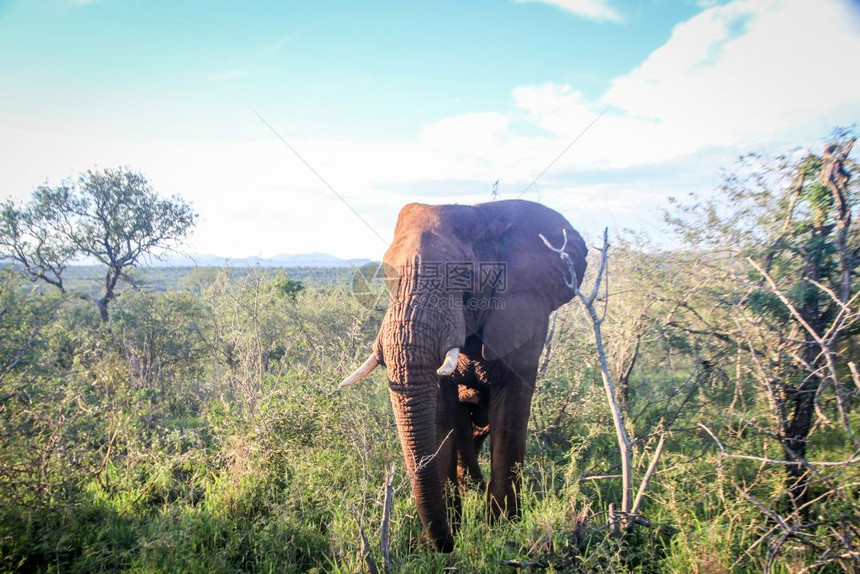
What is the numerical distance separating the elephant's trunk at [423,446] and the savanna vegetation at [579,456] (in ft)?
0.59

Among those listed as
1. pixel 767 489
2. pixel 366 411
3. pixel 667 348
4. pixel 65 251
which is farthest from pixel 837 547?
pixel 65 251

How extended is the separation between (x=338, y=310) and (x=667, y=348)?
7.97m

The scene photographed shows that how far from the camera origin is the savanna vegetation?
12.0 ft

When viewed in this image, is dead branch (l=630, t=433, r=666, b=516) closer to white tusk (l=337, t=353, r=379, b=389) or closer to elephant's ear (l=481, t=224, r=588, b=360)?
elephant's ear (l=481, t=224, r=588, b=360)

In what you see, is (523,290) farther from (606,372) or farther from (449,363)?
(606,372)

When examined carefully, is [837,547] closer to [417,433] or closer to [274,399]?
[417,433]

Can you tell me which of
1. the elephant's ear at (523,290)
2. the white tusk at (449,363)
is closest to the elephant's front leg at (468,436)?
the elephant's ear at (523,290)

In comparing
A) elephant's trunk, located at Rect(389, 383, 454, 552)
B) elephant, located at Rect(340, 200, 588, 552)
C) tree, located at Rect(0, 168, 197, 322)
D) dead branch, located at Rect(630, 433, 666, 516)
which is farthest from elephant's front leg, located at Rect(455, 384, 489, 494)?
tree, located at Rect(0, 168, 197, 322)

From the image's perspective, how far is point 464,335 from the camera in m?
4.28

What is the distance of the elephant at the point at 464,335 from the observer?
4.08m

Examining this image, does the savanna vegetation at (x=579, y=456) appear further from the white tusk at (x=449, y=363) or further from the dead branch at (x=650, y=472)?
the white tusk at (x=449, y=363)

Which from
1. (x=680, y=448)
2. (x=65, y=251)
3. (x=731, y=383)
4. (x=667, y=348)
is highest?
(x=65, y=251)

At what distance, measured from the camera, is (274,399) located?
221 inches

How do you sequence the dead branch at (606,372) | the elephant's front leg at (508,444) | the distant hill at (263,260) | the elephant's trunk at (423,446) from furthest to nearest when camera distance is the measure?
the distant hill at (263,260), the elephant's front leg at (508,444), the elephant's trunk at (423,446), the dead branch at (606,372)
